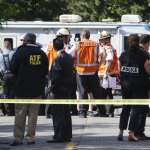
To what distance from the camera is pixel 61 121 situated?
9.55 metres

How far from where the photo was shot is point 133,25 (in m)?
19.8

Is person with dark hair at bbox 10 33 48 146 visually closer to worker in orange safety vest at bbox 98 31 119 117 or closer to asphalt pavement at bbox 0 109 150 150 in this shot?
asphalt pavement at bbox 0 109 150 150

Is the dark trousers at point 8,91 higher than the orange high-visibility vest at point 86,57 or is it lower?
lower

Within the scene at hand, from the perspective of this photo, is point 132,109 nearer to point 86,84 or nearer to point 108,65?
point 86,84

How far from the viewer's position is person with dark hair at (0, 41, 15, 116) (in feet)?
44.7

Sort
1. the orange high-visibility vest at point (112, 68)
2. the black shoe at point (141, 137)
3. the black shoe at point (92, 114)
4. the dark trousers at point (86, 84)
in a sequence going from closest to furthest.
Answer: the black shoe at point (141, 137) < the dark trousers at point (86, 84) < the black shoe at point (92, 114) < the orange high-visibility vest at point (112, 68)

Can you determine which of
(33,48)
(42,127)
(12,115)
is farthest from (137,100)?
(12,115)

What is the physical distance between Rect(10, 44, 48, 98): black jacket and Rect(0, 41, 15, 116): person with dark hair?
4.21 m

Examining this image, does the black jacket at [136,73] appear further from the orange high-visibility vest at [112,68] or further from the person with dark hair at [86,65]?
the orange high-visibility vest at [112,68]

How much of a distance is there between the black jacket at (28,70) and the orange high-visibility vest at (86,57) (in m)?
3.21

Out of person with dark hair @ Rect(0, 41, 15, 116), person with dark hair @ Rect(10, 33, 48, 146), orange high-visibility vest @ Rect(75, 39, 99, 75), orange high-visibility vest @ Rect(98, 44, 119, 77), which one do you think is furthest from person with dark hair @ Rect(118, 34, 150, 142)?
person with dark hair @ Rect(0, 41, 15, 116)

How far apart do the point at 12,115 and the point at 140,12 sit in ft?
60.3

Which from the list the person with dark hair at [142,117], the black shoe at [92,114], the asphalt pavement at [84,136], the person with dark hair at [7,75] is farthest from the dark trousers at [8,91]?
the person with dark hair at [142,117]

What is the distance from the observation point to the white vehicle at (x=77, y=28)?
1973cm
